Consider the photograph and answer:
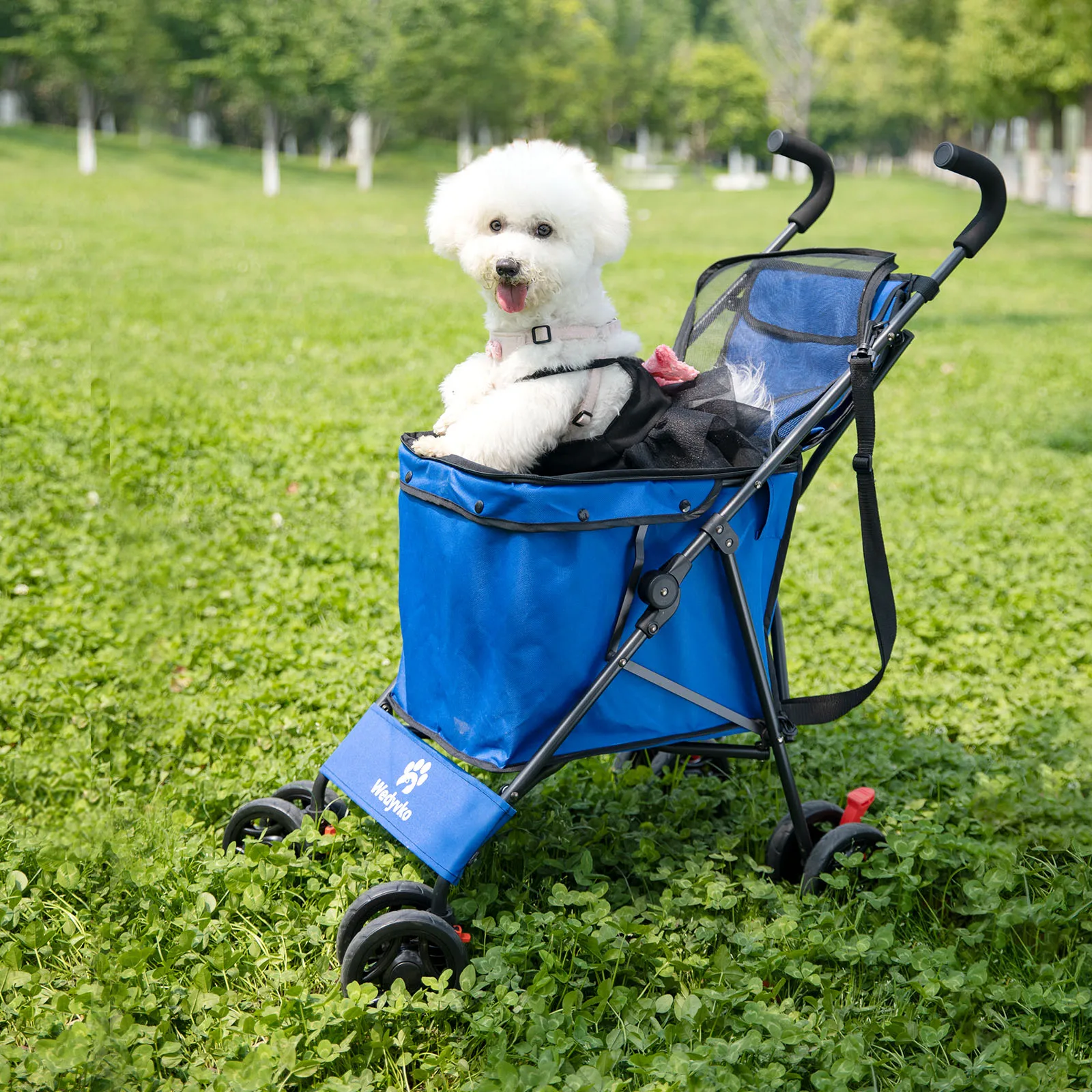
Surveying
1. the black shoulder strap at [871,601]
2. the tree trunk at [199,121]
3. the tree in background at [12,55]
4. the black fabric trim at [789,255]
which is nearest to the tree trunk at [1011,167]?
the tree trunk at [199,121]

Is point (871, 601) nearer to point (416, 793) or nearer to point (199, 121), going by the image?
point (416, 793)

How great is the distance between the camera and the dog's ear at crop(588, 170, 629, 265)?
2.54m

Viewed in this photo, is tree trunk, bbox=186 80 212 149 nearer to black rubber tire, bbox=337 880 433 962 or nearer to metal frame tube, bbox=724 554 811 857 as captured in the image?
metal frame tube, bbox=724 554 811 857

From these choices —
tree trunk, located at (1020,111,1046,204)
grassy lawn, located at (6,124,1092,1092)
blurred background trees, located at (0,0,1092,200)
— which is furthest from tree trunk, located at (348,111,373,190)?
Result: grassy lawn, located at (6,124,1092,1092)

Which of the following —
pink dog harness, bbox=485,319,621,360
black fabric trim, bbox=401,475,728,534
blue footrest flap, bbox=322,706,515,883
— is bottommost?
blue footrest flap, bbox=322,706,515,883

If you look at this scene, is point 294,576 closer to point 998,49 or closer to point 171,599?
point 171,599

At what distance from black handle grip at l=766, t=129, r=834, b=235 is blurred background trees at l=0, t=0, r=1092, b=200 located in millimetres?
16764

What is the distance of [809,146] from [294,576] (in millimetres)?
2505

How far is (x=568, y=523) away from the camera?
233 cm

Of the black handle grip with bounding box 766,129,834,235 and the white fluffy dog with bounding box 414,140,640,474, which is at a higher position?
the black handle grip with bounding box 766,129,834,235

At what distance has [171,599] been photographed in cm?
433

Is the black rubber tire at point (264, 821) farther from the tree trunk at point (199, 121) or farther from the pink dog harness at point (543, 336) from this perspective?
the tree trunk at point (199, 121)

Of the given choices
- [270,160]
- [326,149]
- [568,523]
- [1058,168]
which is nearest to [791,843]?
[568,523]

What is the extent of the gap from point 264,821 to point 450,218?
1579 mm
